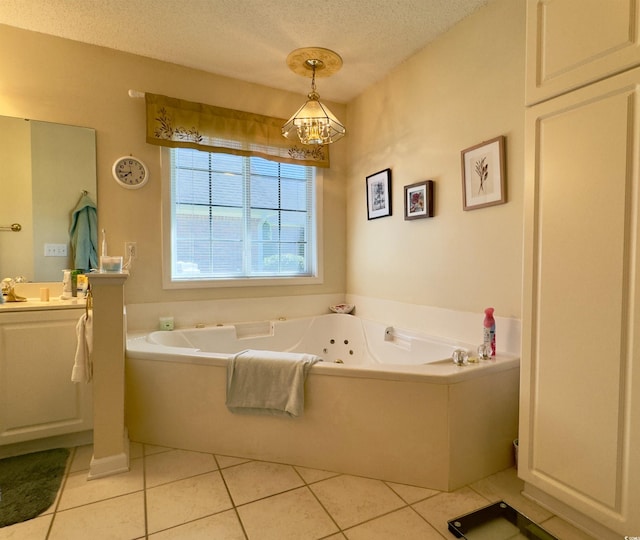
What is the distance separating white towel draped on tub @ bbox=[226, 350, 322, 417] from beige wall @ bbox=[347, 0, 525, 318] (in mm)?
Result: 1122

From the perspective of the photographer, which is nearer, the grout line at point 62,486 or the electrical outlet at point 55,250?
the grout line at point 62,486

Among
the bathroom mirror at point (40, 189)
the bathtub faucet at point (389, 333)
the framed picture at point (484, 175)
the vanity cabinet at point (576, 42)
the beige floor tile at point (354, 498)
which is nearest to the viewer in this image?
A: the vanity cabinet at point (576, 42)

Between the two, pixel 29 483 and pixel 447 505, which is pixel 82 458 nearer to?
pixel 29 483

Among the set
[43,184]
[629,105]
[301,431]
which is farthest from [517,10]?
[43,184]

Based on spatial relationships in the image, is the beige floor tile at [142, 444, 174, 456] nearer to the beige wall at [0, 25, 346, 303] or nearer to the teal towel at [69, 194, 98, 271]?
the beige wall at [0, 25, 346, 303]

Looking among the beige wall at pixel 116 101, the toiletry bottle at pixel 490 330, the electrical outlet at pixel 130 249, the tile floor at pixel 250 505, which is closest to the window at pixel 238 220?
the beige wall at pixel 116 101

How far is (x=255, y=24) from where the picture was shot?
7.20 feet

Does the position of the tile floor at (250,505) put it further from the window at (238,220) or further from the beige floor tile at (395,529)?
the window at (238,220)

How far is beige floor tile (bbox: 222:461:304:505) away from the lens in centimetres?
162

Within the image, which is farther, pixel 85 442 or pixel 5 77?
pixel 5 77

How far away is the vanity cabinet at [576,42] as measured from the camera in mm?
1158

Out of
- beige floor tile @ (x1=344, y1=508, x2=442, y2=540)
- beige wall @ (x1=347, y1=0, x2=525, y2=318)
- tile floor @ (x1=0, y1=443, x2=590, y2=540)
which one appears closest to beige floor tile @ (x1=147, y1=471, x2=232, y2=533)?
tile floor @ (x1=0, y1=443, x2=590, y2=540)

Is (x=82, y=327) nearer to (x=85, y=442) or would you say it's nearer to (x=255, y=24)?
(x=85, y=442)

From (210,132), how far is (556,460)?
2894 mm
